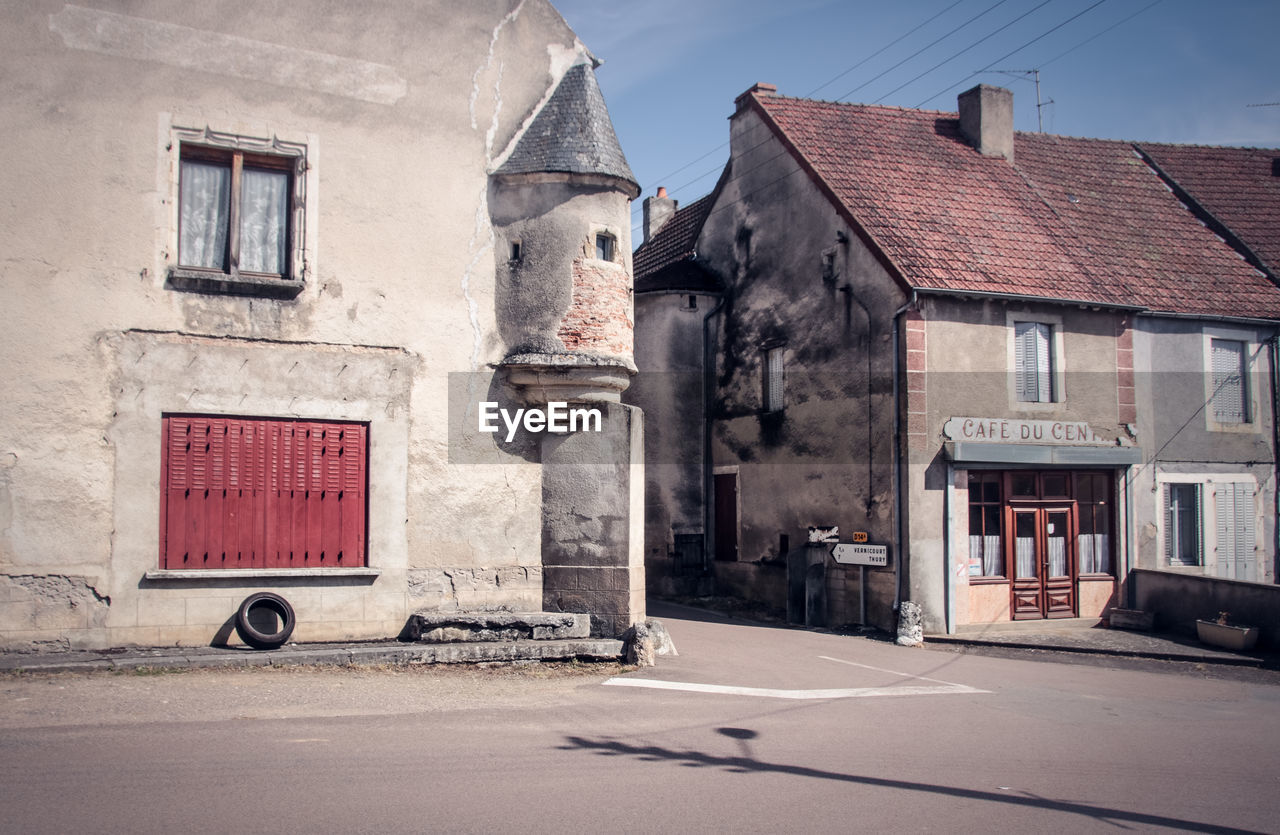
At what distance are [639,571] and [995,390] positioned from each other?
8.43 meters

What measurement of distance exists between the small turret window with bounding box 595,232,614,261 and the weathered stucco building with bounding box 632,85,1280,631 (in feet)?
20.5

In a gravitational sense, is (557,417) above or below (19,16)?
below

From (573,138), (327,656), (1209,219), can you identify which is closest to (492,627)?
(327,656)

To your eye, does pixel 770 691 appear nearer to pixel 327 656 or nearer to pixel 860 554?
pixel 327 656

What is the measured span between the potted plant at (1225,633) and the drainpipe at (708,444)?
31.2ft

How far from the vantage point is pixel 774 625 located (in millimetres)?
19047

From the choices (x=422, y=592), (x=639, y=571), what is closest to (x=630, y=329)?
(x=639, y=571)

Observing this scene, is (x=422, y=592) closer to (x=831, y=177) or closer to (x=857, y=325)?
(x=857, y=325)

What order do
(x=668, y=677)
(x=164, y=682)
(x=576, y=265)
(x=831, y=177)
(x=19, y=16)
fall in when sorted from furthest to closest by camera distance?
(x=831, y=177) < (x=576, y=265) < (x=668, y=677) < (x=19, y=16) < (x=164, y=682)

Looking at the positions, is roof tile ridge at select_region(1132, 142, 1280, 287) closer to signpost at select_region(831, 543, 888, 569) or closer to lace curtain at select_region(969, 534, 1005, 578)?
lace curtain at select_region(969, 534, 1005, 578)

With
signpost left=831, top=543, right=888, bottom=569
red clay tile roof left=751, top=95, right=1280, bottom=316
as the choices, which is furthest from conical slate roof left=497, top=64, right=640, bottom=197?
signpost left=831, top=543, right=888, bottom=569

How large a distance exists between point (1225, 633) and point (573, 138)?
12.8 m

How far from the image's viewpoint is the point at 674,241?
26.7 m

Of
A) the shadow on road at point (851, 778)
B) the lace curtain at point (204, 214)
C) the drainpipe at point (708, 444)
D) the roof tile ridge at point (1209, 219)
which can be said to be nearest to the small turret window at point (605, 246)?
the lace curtain at point (204, 214)
